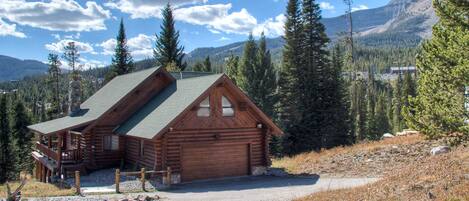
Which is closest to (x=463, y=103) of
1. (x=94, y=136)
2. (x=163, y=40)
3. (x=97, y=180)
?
(x=97, y=180)

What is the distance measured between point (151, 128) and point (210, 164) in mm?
3819

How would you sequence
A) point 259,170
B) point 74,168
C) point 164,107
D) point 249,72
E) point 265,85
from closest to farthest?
point 164,107 → point 259,170 → point 74,168 → point 265,85 → point 249,72

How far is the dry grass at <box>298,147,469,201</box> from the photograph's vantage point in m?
12.3

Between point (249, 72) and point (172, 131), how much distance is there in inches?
1017

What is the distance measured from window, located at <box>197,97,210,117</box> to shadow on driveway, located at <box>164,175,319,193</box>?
11.6 feet

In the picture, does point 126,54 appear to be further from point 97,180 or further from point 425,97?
point 425,97

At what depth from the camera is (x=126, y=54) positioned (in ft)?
198

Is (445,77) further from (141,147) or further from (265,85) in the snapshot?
(265,85)

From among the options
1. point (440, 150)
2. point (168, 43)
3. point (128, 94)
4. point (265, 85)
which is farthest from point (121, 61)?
point (440, 150)

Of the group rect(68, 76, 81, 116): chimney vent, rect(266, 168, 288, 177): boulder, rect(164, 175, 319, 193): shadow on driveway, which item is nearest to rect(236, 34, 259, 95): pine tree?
rect(68, 76, 81, 116): chimney vent

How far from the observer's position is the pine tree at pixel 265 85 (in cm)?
4703

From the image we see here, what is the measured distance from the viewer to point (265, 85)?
47.8m

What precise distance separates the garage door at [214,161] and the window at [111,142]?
6376mm

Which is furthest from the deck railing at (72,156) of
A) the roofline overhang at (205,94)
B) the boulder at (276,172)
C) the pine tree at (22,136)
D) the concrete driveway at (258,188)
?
the pine tree at (22,136)
